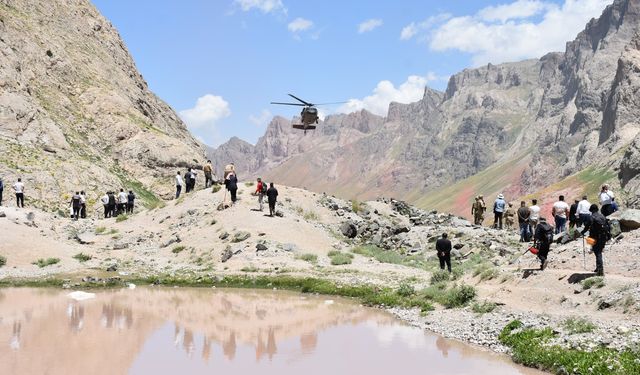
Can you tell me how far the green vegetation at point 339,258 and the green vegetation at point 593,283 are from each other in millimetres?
18006

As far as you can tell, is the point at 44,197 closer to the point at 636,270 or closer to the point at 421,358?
the point at 421,358

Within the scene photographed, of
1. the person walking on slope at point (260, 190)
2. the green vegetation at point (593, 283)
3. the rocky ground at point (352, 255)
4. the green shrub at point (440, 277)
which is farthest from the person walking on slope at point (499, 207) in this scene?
the green vegetation at point (593, 283)

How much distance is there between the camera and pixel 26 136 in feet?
179

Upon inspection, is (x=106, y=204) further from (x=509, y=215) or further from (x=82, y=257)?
(x=509, y=215)

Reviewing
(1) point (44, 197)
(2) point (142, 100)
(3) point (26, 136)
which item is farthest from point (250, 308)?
(2) point (142, 100)

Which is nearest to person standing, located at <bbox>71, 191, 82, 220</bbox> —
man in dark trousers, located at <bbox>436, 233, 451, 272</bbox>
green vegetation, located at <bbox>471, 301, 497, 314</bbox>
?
man in dark trousers, located at <bbox>436, 233, 451, 272</bbox>

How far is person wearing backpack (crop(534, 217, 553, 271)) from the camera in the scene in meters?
23.2

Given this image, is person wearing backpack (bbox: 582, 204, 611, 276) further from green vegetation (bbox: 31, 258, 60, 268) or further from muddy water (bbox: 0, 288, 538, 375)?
green vegetation (bbox: 31, 258, 60, 268)

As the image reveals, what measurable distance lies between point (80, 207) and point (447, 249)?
98.0 ft

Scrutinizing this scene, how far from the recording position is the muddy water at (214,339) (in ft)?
54.1

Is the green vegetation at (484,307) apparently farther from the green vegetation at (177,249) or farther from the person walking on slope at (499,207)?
the green vegetation at (177,249)

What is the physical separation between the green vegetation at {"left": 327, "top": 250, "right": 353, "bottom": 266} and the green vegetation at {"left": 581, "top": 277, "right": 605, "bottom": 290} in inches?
709

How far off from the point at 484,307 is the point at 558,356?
6.59 m

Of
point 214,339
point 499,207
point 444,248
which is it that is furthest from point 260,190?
point 214,339
